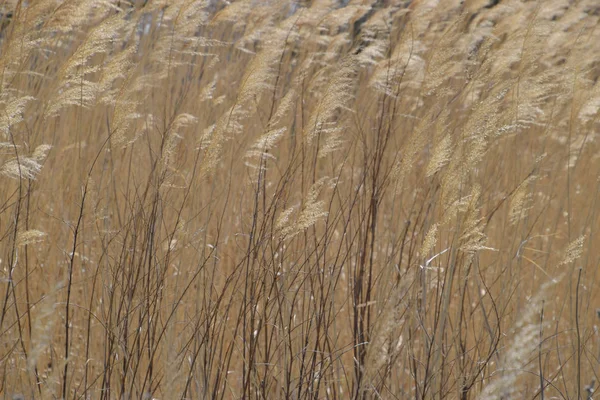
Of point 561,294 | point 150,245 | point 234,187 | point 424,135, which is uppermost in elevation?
point 424,135

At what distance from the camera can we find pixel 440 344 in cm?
165

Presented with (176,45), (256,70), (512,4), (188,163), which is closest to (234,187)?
(188,163)

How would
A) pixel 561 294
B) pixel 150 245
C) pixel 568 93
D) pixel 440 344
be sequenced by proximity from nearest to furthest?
pixel 440 344 → pixel 150 245 → pixel 568 93 → pixel 561 294

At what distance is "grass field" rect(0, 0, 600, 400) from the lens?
5.82 feet

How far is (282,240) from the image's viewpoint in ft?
6.10

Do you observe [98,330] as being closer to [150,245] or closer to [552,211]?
[150,245]

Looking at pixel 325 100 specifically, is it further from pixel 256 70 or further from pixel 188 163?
pixel 188 163

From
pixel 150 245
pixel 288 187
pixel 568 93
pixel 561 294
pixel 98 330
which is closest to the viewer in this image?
pixel 150 245

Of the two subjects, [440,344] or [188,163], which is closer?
[440,344]

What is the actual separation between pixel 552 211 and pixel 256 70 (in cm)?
225

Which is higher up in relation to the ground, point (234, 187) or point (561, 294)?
point (234, 187)

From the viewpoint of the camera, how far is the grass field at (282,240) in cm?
177

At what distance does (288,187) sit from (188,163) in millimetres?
839

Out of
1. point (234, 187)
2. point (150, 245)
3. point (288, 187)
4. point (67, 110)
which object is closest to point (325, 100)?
point (288, 187)
